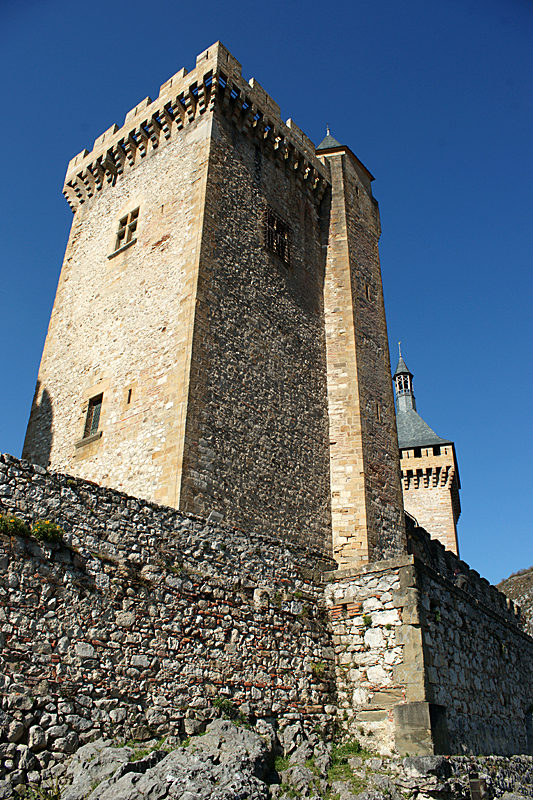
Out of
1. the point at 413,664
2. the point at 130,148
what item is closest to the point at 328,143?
the point at 130,148

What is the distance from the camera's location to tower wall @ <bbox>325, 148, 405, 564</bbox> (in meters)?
12.7

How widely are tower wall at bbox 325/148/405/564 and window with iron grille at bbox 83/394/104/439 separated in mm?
5037

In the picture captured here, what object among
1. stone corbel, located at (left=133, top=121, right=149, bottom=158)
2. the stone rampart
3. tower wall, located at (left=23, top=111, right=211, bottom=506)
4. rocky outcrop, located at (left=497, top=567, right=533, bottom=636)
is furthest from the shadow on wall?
rocky outcrop, located at (left=497, top=567, right=533, bottom=636)

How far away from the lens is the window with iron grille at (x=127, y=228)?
14.4 m

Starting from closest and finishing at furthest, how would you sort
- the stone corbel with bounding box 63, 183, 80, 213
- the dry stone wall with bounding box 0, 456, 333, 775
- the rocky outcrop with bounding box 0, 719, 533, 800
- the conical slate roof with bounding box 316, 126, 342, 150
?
the rocky outcrop with bounding box 0, 719, 533, 800 → the dry stone wall with bounding box 0, 456, 333, 775 → the stone corbel with bounding box 63, 183, 80, 213 → the conical slate roof with bounding box 316, 126, 342, 150

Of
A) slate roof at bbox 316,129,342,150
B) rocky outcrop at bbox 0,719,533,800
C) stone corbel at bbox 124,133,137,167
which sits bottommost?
rocky outcrop at bbox 0,719,533,800

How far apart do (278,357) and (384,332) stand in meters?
4.04

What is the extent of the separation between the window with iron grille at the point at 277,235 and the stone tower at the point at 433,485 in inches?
649

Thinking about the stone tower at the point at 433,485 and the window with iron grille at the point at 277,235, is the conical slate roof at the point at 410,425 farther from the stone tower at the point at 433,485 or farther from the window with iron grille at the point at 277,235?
the window with iron grille at the point at 277,235

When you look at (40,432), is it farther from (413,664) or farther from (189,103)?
(413,664)

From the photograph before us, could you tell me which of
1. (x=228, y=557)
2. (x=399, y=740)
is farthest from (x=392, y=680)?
(x=228, y=557)

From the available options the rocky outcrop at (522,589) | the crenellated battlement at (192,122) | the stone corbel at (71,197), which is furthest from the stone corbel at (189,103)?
the rocky outcrop at (522,589)

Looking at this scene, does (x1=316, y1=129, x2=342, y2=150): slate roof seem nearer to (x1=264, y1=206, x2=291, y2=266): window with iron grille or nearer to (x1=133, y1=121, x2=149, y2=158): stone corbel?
(x1=264, y1=206, x2=291, y2=266): window with iron grille

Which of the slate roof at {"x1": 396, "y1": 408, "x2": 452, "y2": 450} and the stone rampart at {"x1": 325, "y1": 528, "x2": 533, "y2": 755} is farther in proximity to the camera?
the slate roof at {"x1": 396, "y1": 408, "x2": 452, "y2": 450}
